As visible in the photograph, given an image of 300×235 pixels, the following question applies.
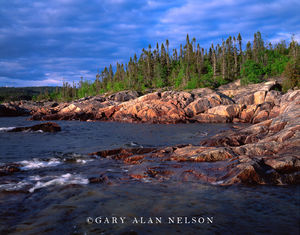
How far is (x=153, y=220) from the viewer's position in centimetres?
593

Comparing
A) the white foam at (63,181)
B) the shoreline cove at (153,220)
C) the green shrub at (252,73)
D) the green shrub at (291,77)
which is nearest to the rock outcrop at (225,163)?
the white foam at (63,181)

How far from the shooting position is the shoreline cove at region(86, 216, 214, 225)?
5.82 metres

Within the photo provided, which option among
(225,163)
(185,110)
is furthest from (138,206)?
(185,110)

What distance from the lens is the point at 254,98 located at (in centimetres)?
4784

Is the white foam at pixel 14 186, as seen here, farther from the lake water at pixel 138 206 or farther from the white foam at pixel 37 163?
the white foam at pixel 37 163

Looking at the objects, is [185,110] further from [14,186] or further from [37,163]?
[14,186]

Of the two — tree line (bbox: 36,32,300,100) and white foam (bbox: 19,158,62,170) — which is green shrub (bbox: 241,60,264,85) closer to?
tree line (bbox: 36,32,300,100)

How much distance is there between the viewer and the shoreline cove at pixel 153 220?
19.1 feet

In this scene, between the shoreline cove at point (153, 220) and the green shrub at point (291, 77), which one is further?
the green shrub at point (291, 77)

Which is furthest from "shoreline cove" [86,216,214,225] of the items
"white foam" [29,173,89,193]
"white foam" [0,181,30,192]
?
"white foam" [0,181,30,192]

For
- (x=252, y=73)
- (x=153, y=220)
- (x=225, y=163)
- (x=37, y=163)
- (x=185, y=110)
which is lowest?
(x=153, y=220)

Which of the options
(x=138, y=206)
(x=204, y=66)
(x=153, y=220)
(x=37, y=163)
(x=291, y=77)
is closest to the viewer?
(x=153, y=220)

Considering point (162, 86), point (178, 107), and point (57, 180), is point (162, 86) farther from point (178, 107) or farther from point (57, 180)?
point (57, 180)

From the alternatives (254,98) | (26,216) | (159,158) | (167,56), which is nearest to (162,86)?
(167,56)
